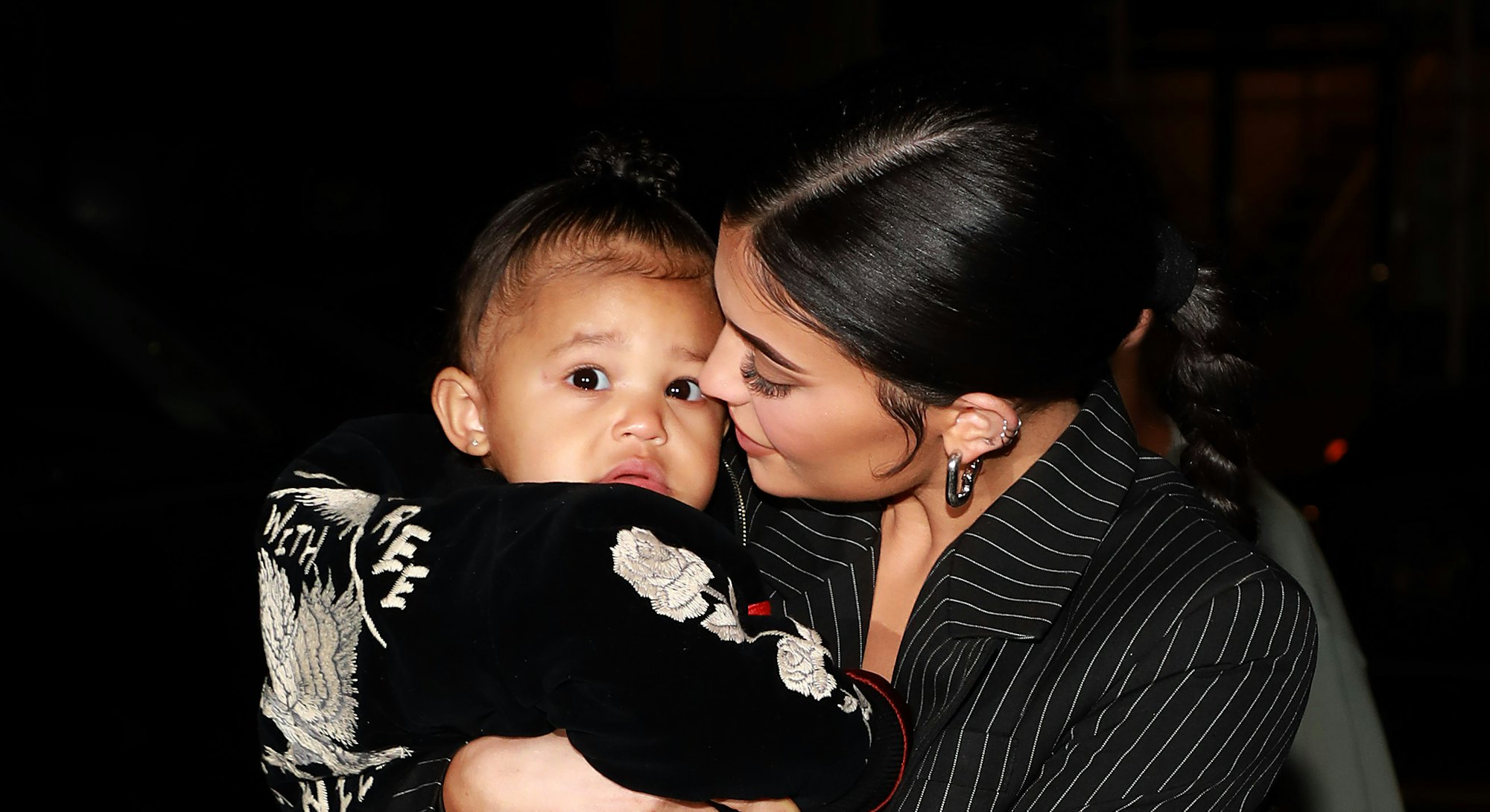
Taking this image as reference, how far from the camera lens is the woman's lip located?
177 centimetres

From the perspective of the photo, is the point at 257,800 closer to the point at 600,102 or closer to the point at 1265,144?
the point at 600,102

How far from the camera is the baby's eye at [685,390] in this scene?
1899mm

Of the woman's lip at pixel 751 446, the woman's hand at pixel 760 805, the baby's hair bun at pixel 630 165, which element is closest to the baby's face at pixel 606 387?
the woman's lip at pixel 751 446

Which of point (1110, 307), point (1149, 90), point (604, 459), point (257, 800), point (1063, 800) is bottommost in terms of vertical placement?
point (1149, 90)

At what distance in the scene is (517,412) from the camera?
1.85 meters

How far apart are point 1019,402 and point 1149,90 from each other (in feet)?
31.4

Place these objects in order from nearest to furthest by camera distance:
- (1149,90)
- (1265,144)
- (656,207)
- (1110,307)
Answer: (1110,307)
(656,207)
(1149,90)
(1265,144)

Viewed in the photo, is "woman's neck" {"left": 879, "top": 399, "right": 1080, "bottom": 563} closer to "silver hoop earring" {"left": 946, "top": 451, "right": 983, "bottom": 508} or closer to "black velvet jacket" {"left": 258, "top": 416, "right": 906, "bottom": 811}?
"silver hoop earring" {"left": 946, "top": 451, "right": 983, "bottom": 508}

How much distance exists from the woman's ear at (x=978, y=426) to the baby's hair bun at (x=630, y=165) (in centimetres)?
58

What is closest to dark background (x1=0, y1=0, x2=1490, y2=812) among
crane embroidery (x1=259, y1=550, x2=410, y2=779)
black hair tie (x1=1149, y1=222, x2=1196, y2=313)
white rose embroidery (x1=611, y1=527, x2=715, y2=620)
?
black hair tie (x1=1149, y1=222, x2=1196, y2=313)

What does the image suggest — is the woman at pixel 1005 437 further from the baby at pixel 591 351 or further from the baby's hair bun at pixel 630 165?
the baby's hair bun at pixel 630 165

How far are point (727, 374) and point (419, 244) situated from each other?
4330mm

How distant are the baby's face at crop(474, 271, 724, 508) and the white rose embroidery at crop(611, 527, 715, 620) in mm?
393

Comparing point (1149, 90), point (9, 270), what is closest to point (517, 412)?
point (9, 270)
